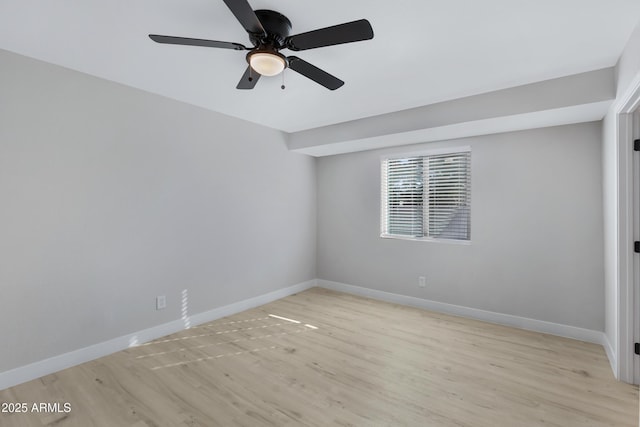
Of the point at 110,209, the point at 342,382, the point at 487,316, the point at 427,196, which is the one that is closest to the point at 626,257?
the point at 487,316

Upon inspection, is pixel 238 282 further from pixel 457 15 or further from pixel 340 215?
pixel 457 15

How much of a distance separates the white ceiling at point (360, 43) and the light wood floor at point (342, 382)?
2435 millimetres

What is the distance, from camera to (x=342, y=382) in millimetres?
2260

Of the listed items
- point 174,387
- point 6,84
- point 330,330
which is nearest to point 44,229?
point 6,84

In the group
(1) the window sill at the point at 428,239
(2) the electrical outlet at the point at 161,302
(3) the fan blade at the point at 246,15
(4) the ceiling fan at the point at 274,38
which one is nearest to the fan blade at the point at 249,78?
(4) the ceiling fan at the point at 274,38

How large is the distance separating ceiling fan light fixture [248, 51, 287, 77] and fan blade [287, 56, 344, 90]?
0.22 feet

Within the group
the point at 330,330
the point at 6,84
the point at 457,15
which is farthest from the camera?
the point at 330,330

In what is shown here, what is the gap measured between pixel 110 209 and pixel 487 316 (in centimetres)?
411

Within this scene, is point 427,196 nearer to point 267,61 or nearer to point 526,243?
point 526,243

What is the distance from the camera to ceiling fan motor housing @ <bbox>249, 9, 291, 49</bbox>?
67.6 inches

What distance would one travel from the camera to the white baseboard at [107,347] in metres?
2.21

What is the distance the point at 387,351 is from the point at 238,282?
6.53ft

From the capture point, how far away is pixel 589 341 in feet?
9.61

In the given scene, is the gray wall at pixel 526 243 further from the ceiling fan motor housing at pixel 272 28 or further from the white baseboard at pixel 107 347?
the ceiling fan motor housing at pixel 272 28
